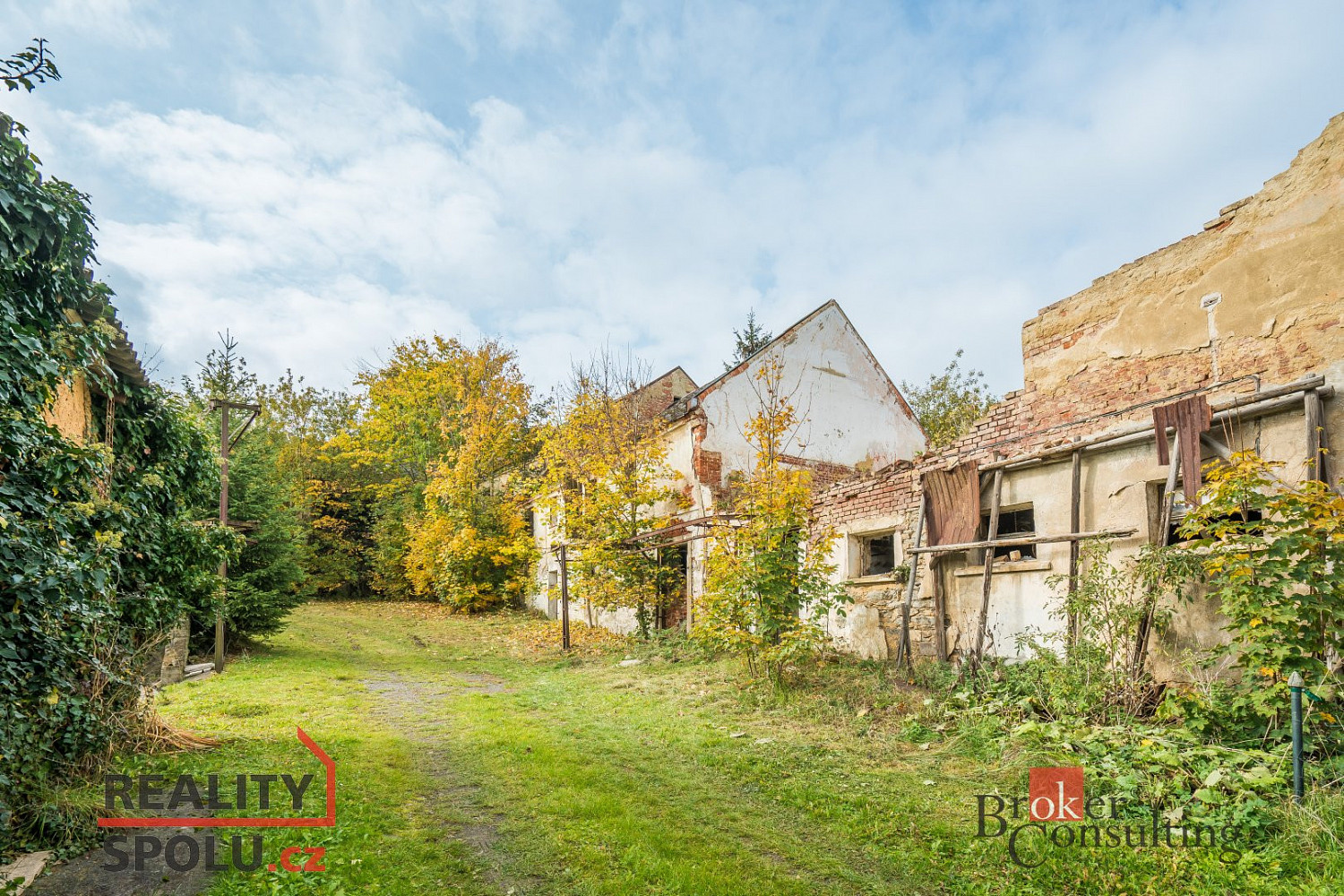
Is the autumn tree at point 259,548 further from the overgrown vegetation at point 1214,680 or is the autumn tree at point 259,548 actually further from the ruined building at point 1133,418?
the overgrown vegetation at point 1214,680

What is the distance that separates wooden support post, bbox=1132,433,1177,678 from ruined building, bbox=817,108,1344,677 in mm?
29

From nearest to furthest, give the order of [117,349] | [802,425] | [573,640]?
[117,349], [802,425], [573,640]

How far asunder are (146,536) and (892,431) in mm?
15646

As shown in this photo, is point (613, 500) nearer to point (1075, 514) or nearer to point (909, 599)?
point (909, 599)

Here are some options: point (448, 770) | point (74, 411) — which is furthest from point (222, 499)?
point (448, 770)

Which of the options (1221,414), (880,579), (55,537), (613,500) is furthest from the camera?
(613,500)

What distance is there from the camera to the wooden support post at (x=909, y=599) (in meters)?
9.02

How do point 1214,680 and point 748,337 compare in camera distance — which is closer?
point 1214,680

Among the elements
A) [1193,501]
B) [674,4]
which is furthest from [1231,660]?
[674,4]

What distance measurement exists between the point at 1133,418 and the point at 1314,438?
167 centimetres

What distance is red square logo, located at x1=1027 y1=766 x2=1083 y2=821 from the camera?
4.37m

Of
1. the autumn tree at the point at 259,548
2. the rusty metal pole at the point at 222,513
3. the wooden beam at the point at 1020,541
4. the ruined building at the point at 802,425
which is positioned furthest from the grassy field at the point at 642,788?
the ruined building at the point at 802,425

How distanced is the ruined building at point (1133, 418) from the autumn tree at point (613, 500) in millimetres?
5728

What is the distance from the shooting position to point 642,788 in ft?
17.4
